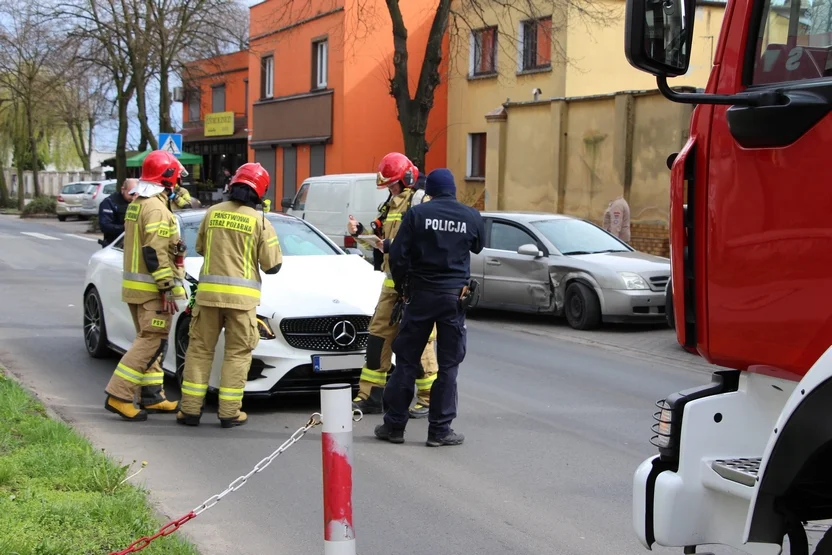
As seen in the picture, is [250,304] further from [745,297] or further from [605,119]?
[605,119]

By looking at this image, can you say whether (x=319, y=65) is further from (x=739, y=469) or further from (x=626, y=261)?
(x=739, y=469)

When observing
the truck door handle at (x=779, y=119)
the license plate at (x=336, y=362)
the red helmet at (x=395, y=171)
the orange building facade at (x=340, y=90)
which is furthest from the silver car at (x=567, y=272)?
the orange building facade at (x=340, y=90)

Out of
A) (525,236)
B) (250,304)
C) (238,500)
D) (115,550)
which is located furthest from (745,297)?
(525,236)

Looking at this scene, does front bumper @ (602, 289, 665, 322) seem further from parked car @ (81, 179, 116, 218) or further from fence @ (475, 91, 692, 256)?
parked car @ (81, 179, 116, 218)

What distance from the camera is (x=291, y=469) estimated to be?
6.45m

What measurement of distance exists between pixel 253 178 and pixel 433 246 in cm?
145

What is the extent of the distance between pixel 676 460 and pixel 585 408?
17.0ft

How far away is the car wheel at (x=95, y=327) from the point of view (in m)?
9.74

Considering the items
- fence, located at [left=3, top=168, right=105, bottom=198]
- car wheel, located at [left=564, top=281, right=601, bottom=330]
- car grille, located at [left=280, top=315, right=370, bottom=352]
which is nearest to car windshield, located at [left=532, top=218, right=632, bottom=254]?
car wheel, located at [left=564, top=281, right=601, bottom=330]

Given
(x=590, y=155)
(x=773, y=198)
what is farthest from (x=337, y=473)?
(x=590, y=155)

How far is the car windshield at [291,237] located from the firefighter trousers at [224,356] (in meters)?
1.68

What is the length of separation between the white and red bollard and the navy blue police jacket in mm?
3104

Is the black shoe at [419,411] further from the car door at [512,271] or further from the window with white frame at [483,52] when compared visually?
the window with white frame at [483,52]

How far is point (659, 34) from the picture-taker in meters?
2.96
